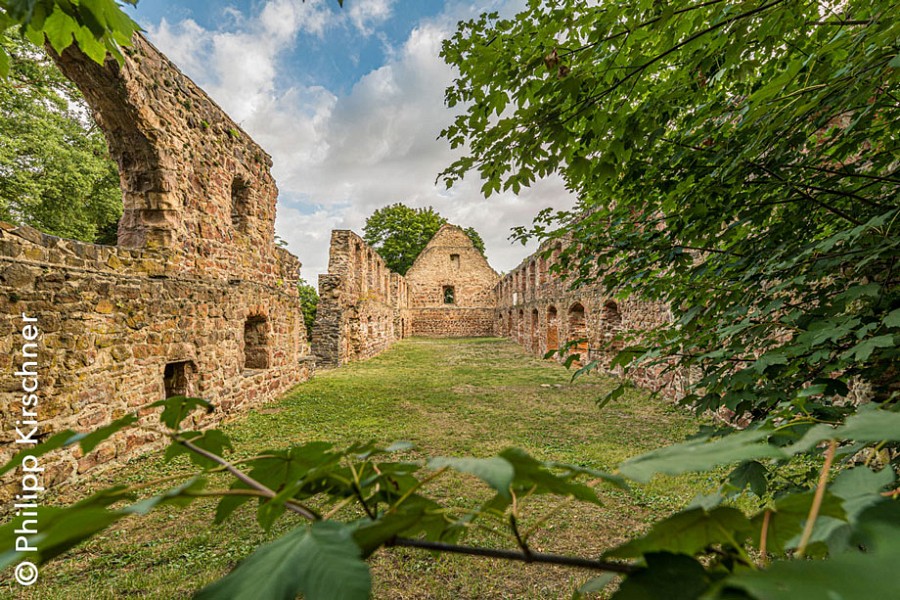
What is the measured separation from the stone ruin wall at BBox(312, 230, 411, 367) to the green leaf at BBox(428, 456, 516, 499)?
38.6 feet

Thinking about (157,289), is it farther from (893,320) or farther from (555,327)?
(555,327)

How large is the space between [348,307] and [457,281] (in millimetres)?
15579

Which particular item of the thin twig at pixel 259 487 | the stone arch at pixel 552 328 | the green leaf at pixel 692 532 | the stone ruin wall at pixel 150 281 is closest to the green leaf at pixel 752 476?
the green leaf at pixel 692 532

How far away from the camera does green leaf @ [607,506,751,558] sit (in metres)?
0.49

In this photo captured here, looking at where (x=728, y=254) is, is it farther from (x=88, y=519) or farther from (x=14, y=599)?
(x=14, y=599)

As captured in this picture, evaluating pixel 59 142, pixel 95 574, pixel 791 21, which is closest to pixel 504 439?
pixel 95 574

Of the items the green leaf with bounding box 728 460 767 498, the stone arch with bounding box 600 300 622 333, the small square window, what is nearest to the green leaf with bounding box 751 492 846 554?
the green leaf with bounding box 728 460 767 498

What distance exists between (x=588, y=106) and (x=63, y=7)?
1966 millimetres

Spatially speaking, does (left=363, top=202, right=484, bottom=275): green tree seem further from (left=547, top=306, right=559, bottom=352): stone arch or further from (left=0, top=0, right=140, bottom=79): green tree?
(left=0, top=0, right=140, bottom=79): green tree

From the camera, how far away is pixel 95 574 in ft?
8.04

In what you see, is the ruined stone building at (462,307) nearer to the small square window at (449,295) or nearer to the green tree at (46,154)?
the small square window at (449,295)

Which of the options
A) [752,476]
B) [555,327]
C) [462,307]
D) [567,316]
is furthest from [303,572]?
[462,307]

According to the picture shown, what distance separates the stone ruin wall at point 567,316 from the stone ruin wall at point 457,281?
3.71 meters

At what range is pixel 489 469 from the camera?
0.47 m
